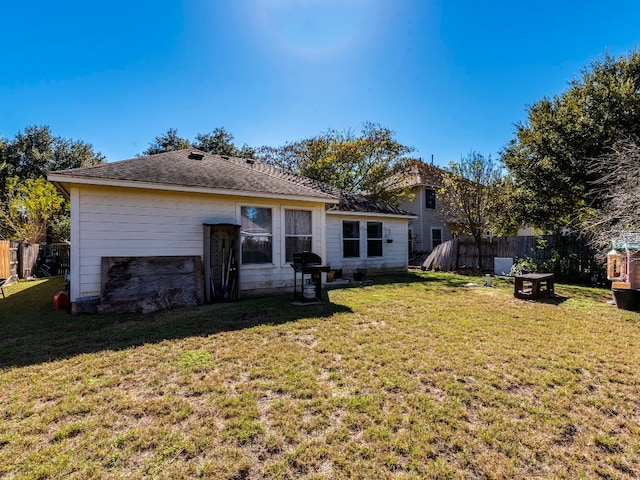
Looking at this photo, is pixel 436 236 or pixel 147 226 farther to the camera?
pixel 436 236

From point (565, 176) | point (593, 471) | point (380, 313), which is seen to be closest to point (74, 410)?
point (593, 471)

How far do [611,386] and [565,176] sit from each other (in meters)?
10.2

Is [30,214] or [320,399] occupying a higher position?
[30,214]

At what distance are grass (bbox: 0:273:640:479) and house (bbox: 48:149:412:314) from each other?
1.49 m

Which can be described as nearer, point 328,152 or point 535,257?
point 535,257

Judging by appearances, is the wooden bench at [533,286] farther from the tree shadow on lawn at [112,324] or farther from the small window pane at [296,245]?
the small window pane at [296,245]

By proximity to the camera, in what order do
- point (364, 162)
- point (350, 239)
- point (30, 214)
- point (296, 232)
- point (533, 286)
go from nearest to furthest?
point (533, 286) → point (296, 232) → point (350, 239) → point (30, 214) → point (364, 162)

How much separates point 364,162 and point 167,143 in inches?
705

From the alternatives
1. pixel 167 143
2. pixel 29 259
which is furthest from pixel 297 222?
pixel 167 143

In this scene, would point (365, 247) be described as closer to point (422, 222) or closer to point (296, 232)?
point (296, 232)

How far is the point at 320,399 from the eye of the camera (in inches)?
108

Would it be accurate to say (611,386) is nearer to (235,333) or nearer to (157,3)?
(235,333)

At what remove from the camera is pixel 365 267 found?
11.9 meters

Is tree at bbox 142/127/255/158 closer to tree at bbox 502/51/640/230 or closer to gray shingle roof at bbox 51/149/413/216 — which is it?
gray shingle roof at bbox 51/149/413/216
